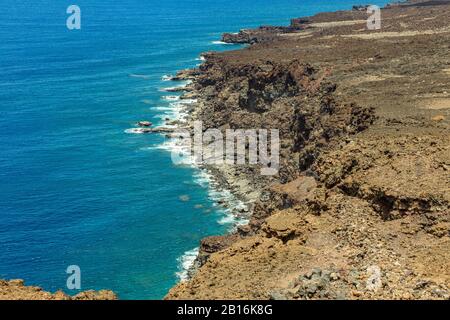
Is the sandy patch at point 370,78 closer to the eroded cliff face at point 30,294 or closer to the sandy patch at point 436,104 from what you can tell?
the sandy patch at point 436,104

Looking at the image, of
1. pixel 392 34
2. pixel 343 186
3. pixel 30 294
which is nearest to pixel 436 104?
pixel 343 186

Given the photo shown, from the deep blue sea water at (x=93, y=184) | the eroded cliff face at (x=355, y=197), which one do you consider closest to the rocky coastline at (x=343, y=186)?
the eroded cliff face at (x=355, y=197)

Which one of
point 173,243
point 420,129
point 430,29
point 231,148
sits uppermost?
point 430,29

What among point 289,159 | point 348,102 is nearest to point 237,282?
point 348,102

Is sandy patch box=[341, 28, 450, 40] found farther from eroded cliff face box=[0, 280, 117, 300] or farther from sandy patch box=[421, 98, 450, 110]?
eroded cliff face box=[0, 280, 117, 300]

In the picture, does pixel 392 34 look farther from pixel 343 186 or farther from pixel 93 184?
pixel 343 186
